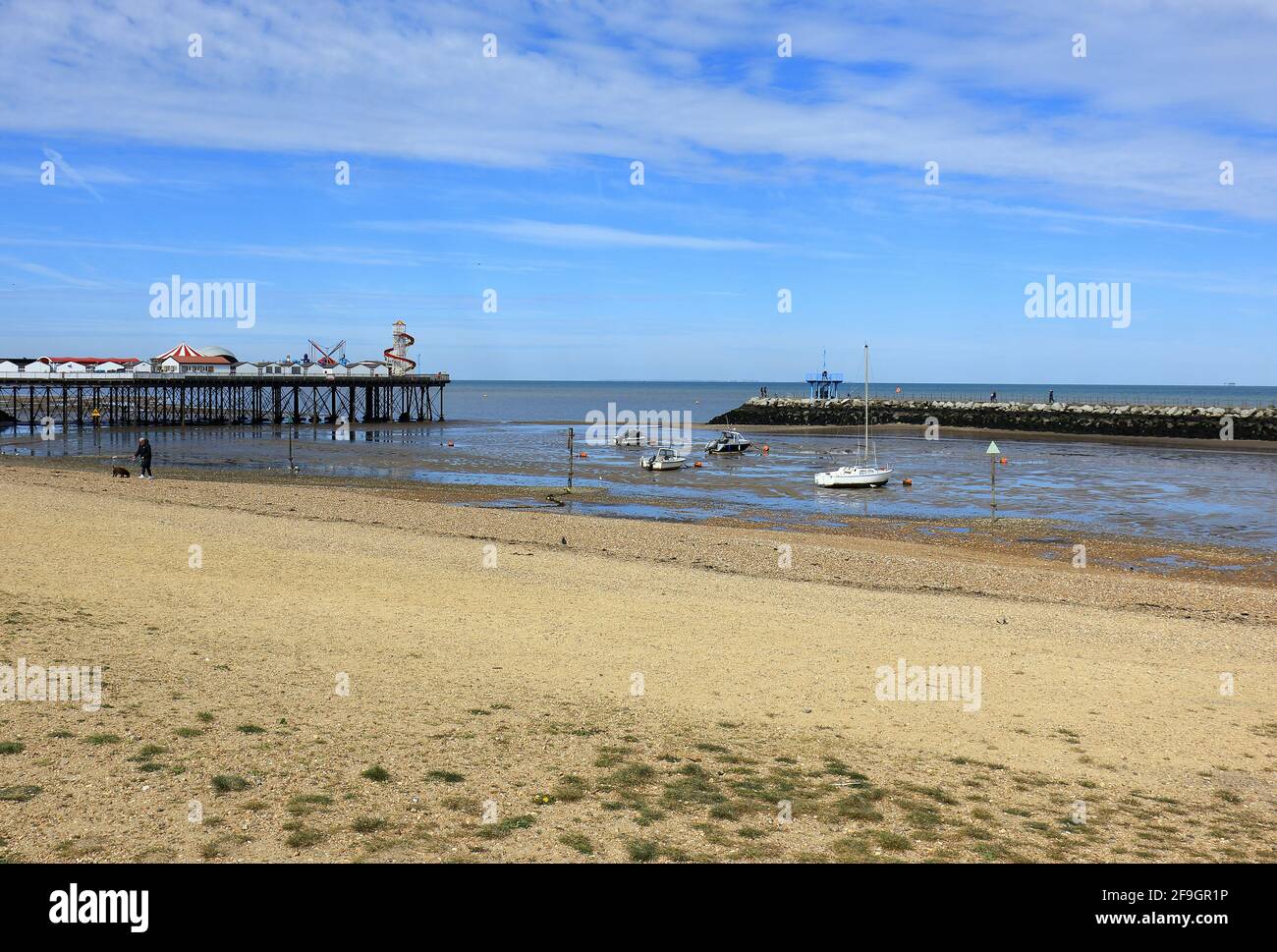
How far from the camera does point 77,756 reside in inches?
344

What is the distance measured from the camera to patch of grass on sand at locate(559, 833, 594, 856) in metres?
7.40

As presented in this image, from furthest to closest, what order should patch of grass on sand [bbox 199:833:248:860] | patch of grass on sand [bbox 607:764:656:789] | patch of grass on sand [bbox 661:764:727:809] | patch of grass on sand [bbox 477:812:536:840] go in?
patch of grass on sand [bbox 607:764:656:789] < patch of grass on sand [bbox 661:764:727:809] < patch of grass on sand [bbox 477:812:536:840] < patch of grass on sand [bbox 199:833:248:860]

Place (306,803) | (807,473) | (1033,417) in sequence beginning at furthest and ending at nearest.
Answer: (1033,417)
(807,473)
(306,803)

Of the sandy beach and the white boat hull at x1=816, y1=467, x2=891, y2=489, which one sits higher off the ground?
the white boat hull at x1=816, y1=467, x2=891, y2=489

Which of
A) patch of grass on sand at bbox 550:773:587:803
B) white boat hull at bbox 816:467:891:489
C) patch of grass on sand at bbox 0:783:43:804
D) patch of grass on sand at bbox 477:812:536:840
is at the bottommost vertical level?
patch of grass on sand at bbox 550:773:587:803

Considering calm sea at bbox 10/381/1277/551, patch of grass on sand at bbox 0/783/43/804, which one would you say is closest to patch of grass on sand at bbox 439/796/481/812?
patch of grass on sand at bbox 0/783/43/804

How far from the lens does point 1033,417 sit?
323 feet

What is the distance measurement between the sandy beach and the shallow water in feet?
50.6

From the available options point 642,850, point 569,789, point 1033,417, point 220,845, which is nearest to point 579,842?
point 642,850

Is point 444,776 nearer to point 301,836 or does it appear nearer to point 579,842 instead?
point 301,836

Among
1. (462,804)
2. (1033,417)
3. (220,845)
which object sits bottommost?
(462,804)

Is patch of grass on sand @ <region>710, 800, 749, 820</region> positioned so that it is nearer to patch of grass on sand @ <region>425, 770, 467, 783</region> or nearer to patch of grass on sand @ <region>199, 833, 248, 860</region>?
patch of grass on sand @ <region>425, 770, 467, 783</region>

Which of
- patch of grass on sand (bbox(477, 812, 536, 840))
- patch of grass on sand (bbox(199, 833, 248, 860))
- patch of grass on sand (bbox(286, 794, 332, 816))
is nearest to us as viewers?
patch of grass on sand (bbox(199, 833, 248, 860))

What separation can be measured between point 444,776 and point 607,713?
2734 millimetres
